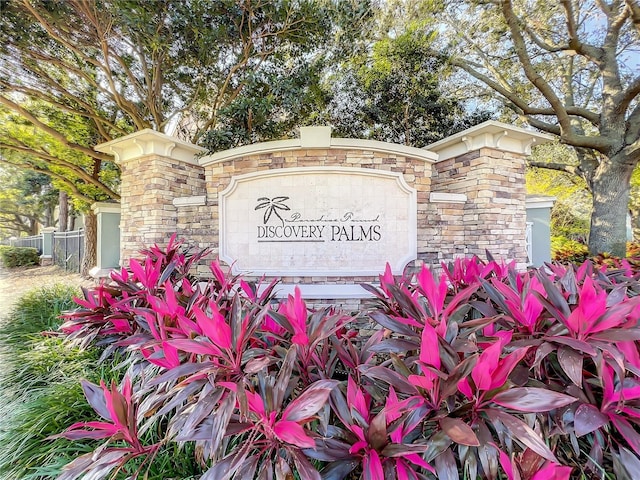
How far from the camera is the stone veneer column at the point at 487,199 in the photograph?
4699 mm

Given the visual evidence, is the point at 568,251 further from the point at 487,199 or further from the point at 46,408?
the point at 46,408

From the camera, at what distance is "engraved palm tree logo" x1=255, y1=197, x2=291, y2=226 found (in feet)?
14.5

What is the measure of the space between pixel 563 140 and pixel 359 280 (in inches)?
249

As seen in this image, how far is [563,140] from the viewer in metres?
6.88

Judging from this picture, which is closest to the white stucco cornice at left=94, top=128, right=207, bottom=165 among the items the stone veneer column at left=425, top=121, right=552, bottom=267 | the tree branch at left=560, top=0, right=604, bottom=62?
the stone veneer column at left=425, top=121, right=552, bottom=267

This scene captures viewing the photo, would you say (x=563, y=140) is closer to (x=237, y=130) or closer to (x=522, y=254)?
(x=522, y=254)

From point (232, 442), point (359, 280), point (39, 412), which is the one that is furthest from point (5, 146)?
point (232, 442)

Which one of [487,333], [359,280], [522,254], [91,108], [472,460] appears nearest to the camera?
[472,460]

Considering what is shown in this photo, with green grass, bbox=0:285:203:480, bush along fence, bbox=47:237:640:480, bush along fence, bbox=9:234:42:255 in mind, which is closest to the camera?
bush along fence, bbox=47:237:640:480

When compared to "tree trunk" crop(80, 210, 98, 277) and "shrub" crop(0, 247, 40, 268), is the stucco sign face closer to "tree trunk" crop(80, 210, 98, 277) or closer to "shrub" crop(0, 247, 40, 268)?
"tree trunk" crop(80, 210, 98, 277)

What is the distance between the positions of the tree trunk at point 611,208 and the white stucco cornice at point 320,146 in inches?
212

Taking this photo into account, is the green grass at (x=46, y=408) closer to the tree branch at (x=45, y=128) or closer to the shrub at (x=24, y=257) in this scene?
the tree branch at (x=45, y=128)

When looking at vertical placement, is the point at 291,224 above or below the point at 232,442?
above

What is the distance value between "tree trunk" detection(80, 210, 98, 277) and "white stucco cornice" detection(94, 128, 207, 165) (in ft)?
14.1
